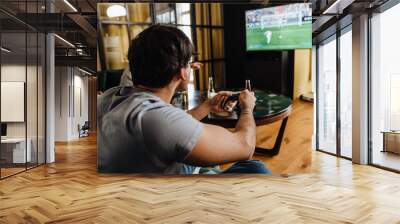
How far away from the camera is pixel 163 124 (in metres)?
3.03

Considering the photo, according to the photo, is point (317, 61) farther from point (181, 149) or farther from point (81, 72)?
point (81, 72)

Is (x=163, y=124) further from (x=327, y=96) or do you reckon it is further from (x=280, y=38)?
(x=327, y=96)

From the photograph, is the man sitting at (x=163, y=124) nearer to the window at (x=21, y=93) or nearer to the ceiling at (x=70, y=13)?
the ceiling at (x=70, y=13)

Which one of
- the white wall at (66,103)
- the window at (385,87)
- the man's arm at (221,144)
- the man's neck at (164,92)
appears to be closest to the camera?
the man's arm at (221,144)

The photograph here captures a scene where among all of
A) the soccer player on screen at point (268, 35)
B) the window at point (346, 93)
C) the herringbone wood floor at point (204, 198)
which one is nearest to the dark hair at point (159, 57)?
the herringbone wood floor at point (204, 198)

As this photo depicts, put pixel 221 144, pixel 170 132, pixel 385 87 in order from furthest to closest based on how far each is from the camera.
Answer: pixel 385 87 < pixel 170 132 < pixel 221 144

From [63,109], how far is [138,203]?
11669mm

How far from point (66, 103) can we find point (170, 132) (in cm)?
1295

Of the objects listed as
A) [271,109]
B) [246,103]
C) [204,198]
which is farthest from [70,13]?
[204,198]

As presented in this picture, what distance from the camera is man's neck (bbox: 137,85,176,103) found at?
10.8 ft

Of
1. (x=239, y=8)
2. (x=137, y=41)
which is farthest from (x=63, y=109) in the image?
(x=137, y=41)

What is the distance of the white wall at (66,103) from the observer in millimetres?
14875

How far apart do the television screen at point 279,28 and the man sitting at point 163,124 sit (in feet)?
5.36

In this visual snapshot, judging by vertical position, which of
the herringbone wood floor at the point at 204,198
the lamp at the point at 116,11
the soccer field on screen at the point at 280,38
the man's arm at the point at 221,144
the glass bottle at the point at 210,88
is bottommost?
the herringbone wood floor at the point at 204,198
